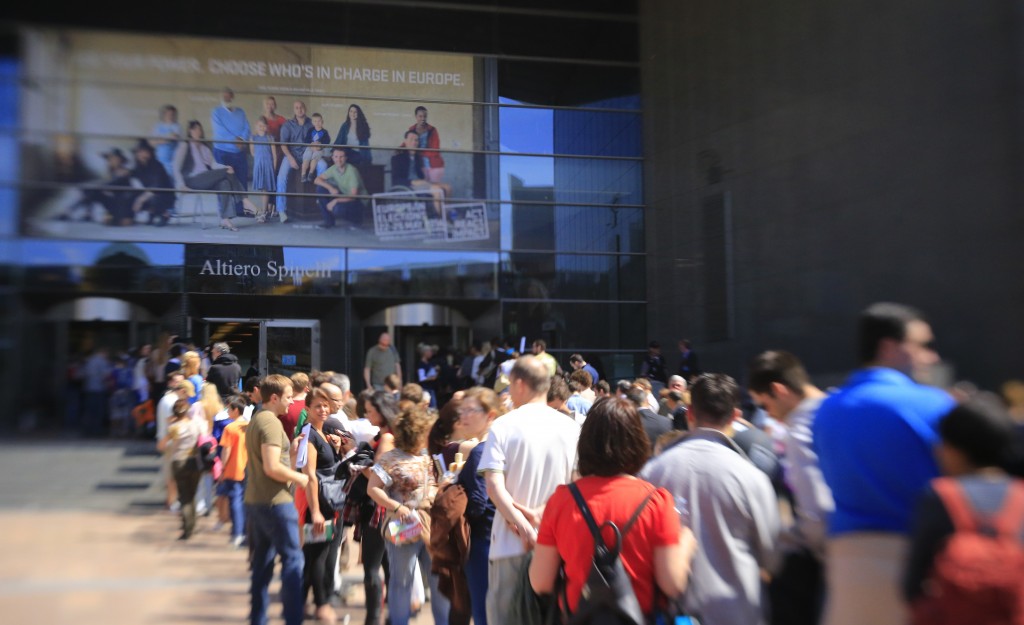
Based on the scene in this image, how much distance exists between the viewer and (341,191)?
19328 millimetres

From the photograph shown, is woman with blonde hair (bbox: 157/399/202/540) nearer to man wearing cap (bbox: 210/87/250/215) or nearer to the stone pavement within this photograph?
the stone pavement

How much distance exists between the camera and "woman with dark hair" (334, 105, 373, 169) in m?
19.5

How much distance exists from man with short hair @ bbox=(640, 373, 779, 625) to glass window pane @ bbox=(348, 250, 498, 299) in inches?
608

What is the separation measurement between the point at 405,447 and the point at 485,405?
0.59 m

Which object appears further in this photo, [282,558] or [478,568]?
[282,558]

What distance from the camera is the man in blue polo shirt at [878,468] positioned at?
11.3 ft

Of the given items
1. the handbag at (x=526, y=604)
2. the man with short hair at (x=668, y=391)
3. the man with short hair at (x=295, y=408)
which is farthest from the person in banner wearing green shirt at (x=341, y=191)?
the handbag at (x=526, y=604)

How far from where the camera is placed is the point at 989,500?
8.37 ft

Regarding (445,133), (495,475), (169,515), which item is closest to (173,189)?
(445,133)

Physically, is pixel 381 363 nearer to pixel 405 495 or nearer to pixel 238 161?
pixel 238 161

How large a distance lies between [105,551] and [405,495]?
20.0ft

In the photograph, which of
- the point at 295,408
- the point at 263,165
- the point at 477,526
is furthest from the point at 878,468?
the point at 263,165

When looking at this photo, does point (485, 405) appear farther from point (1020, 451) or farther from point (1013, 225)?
point (1013, 225)

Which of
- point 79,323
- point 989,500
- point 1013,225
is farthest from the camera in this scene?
point 79,323
